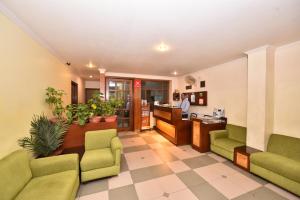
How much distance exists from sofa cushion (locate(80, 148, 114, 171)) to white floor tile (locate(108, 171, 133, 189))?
308 mm

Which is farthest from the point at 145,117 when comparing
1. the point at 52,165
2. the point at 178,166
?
the point at 52,165

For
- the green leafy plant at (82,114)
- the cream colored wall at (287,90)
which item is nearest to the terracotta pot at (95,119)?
the green leafy plant at (82,114)

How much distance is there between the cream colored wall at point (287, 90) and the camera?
8.80 feet

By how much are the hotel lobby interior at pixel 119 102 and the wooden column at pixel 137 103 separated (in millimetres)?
2019

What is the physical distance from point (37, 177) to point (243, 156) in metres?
3.77

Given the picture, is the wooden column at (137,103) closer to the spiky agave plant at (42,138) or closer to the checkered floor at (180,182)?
the checkered floor at (180,182)

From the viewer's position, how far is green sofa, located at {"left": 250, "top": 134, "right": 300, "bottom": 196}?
2.13 meters

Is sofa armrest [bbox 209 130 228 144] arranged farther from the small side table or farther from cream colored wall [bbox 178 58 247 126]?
the small side table

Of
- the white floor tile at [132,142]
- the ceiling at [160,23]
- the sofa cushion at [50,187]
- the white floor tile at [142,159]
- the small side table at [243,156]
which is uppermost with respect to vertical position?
the ceiling at [160,23]

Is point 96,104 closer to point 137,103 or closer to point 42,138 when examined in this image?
point 42,138

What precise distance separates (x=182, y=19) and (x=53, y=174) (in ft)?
9.60

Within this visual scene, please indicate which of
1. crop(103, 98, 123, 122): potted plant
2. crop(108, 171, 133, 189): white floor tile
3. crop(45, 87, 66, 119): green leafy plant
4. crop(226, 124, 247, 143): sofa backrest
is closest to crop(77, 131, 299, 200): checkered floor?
crop(108, 171, 133, 189): white floor tile

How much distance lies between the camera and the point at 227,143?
134 inches

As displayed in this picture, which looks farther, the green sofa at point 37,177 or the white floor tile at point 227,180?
the white floor tile at point 227,180
